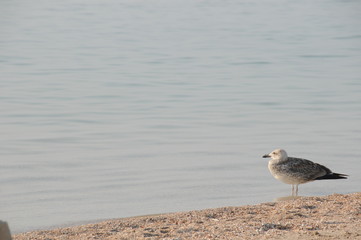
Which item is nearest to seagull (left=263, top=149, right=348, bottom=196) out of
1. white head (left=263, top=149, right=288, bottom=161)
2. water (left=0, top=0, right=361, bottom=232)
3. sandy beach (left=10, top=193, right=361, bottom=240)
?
white head (left=263, top=149, right=288, bottom=161)

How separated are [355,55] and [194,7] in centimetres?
2568

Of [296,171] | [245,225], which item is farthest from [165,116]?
[245,225]

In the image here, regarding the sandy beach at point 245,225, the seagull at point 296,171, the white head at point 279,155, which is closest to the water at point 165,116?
the seagull at point 296,171

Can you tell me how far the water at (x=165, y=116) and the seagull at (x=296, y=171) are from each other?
0.31 meters

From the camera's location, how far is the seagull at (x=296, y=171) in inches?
416

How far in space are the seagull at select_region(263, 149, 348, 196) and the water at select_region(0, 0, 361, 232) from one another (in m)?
0.31

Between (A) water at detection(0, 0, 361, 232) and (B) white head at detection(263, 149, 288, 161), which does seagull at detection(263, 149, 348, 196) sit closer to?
(B) white head at detection(263, 149, 288, 161)

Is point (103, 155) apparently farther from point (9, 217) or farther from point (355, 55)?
point (355, 55)

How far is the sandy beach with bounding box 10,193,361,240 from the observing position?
23.6 feet

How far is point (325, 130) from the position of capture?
1528 centimetres

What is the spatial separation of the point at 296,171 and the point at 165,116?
6984 millimetres

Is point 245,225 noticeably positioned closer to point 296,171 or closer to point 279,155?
point 296,171

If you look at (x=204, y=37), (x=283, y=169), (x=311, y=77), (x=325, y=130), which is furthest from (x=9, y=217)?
(x=204, y=37)

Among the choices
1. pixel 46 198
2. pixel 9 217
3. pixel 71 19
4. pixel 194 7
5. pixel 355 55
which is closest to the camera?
pixel 9 217
